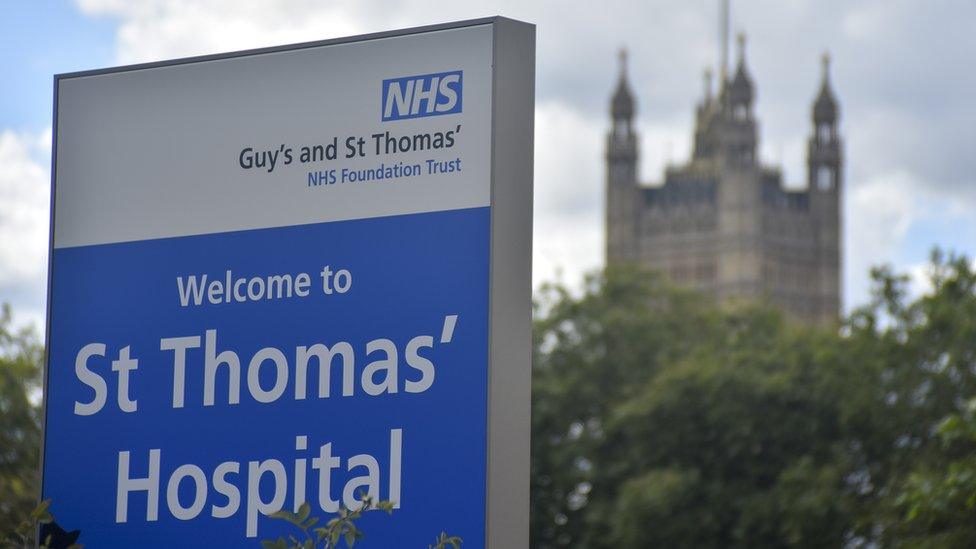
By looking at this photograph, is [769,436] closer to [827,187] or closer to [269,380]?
[269,380]

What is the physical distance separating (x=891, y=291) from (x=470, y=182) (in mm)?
33778

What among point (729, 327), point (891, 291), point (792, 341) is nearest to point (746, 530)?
point (891, 291)

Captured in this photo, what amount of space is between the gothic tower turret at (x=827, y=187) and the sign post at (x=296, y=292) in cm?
11817

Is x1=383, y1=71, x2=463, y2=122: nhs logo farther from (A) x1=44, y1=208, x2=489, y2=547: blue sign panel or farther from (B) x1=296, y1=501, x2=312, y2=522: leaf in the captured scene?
(B) x1=296, y1=501, x2=312, y2=522: leaf

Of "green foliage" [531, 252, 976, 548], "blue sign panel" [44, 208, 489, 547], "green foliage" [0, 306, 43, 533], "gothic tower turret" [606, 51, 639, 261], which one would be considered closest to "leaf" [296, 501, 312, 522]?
"blue sign panel" [44, 208, 489, 547]

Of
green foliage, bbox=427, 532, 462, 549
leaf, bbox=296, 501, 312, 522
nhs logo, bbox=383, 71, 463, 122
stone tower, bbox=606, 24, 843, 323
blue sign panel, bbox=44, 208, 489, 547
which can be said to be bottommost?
green foliage, bbox=427, 532, 462, 549

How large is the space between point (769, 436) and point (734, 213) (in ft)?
297

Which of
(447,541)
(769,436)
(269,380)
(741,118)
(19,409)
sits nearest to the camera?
(447,541)

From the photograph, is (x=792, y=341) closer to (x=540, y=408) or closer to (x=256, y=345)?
(x=540, y=408)

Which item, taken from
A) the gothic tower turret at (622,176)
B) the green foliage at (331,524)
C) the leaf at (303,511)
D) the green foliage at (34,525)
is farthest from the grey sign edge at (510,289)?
the gothic tower turret at (622,176)

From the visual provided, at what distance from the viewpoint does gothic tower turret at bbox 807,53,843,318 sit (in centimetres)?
12062

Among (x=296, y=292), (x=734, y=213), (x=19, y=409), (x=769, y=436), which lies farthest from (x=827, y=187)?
(x=296, y=292)

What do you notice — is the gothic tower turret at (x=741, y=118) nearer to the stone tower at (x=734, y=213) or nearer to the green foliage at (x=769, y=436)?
the stone tower at (x=734, y=213)

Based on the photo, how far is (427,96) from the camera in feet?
11.9
